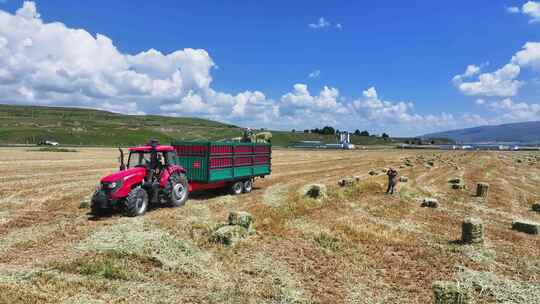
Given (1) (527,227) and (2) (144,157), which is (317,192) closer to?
(2) (144,157)

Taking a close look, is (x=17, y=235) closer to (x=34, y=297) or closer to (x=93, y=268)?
(x=93, y=268)

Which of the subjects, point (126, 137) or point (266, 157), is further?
point (126, 137)

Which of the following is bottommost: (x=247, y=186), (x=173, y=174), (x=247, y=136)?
(x=247, y=186)

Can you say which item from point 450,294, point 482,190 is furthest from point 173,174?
point 482,190

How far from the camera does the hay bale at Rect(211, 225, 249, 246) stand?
11.1 meters

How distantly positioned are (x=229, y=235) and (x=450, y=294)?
5.74m

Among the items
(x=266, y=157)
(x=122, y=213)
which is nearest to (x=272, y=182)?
(x=266, y=157)

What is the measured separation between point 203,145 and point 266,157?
18.7 feet

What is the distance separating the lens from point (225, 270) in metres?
9.30

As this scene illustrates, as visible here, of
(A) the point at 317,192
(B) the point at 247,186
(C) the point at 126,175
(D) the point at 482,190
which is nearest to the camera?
(C) the point at 126,175

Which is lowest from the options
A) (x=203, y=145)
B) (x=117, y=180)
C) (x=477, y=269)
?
(x=477, y=269)

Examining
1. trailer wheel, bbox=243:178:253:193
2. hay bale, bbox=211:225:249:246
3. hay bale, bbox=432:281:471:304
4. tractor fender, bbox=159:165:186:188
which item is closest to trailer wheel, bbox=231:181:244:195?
trailer wheel, bbox=243:178:253:193

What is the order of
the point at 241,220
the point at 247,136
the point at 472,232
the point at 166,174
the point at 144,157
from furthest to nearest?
the point at 247,136 < the point at 166,174 < the point at 144,157 < the point at 241,220 < the point at 472,232

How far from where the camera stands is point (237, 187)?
810 inches
